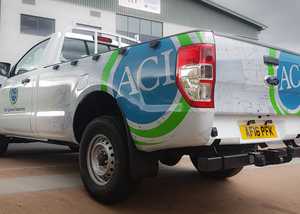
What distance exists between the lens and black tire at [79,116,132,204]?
4.25 meters

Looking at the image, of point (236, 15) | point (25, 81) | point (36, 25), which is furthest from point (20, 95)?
point (236, 15)

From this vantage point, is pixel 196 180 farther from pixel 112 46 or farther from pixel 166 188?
pixel 112 46

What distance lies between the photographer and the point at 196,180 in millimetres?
6180

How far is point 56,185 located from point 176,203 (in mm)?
1537

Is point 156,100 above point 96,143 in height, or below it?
above

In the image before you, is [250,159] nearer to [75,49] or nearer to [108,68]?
[108,68]

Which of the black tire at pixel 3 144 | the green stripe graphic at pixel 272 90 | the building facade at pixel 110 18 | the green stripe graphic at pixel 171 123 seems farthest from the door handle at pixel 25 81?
the building facade at pixel 110 18

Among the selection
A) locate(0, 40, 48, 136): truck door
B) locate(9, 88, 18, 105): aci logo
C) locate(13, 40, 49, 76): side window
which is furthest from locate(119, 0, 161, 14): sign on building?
locate(9, 88, 18, 105): aci logo

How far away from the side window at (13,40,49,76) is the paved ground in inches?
57.3

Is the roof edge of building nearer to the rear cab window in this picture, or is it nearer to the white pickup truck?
the rear cab window

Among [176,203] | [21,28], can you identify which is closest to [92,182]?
[176,203]

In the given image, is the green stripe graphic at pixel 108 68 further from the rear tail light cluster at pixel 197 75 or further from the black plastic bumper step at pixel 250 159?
the black plastic bumper step at pixel 250 159

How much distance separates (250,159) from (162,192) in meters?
1.62

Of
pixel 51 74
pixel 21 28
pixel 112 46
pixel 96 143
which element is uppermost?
pixel 21 28
